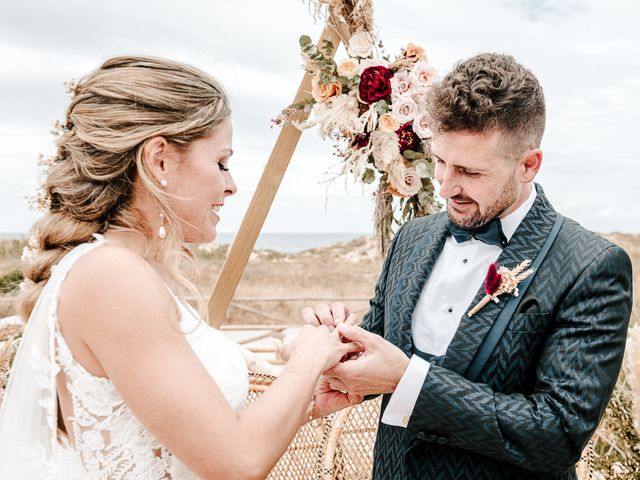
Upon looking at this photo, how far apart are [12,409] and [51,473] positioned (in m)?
0.20

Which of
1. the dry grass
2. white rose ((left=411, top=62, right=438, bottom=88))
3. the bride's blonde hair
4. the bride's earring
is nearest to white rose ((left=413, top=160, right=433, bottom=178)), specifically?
white rose ((left=411, top=62, right=438, bottom=88))

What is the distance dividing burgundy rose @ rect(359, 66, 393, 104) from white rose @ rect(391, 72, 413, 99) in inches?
1.4

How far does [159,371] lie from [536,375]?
106 centimetres

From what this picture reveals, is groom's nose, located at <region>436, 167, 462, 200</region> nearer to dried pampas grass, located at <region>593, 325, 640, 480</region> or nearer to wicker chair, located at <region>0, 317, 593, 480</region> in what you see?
dried pampas grass, located at <region>593, 325, 640, 480</region>

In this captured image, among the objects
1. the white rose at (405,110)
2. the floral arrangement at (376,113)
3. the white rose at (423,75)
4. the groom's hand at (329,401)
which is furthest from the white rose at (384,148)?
the groom's hand at (329,401)

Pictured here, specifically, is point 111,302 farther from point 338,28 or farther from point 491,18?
point 491,18

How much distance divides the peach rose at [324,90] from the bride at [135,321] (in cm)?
138

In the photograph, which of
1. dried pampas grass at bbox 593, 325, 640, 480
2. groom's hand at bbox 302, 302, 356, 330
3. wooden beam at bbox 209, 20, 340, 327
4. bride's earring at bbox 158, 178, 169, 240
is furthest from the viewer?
wooden beam at bbox 209, 20, 340, 327

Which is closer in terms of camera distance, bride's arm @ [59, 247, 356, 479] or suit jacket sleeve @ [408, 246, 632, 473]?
bride's arm @ [59, 247, 356, 479]

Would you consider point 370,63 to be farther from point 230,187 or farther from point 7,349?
point 7,349

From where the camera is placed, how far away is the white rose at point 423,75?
9.43 ft

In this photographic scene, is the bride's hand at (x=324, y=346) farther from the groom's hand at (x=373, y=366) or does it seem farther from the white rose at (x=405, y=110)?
the white rose at (x=405, y=110)

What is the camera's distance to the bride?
1.33 m

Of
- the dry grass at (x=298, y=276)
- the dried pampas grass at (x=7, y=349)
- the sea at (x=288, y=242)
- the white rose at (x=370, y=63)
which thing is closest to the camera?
the dried pampas grass at (x=7, y=349)
